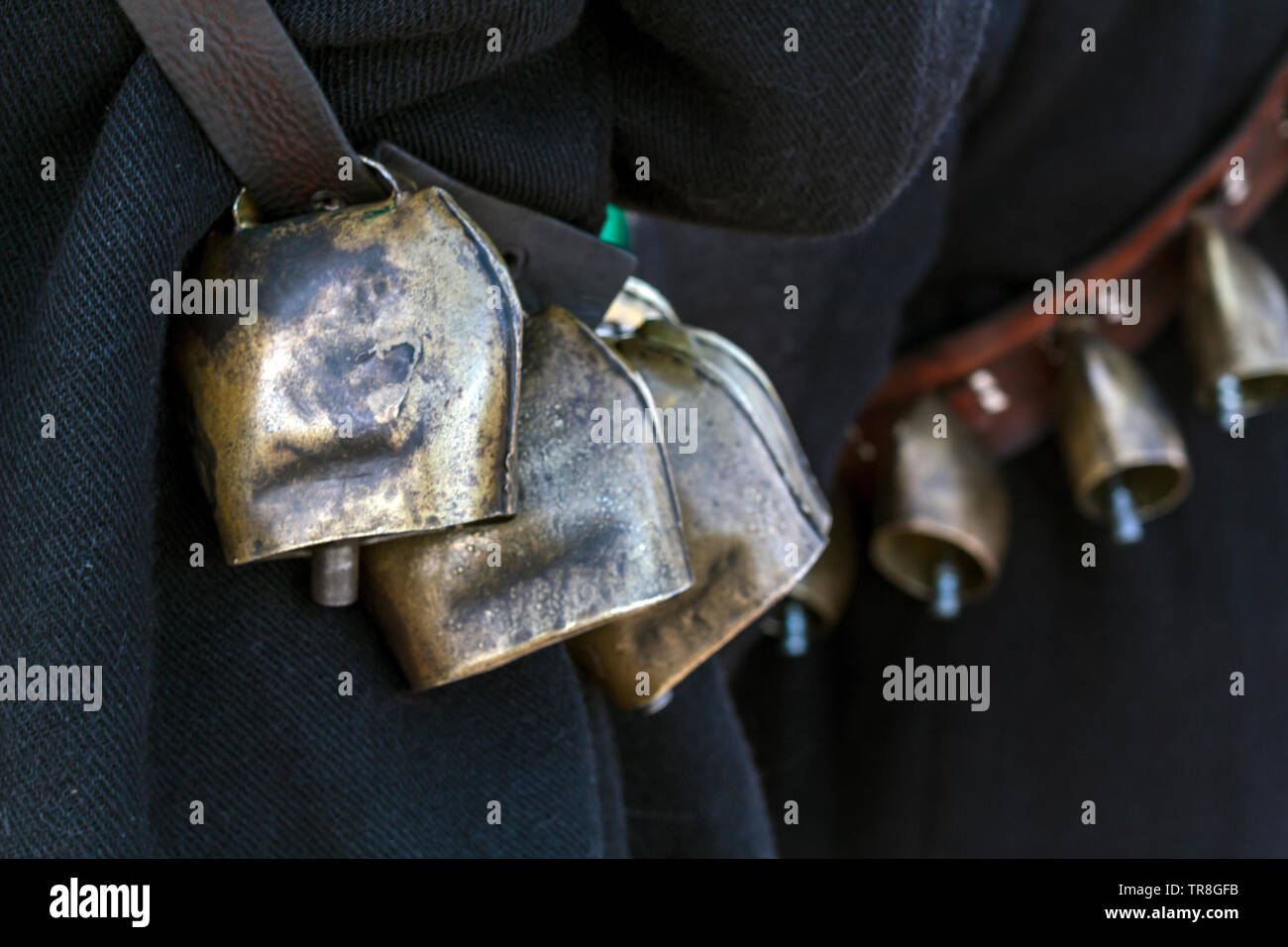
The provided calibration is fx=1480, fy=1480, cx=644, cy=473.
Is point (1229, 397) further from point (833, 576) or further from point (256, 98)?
point (256, 98)

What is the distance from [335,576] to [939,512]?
674 millimetres

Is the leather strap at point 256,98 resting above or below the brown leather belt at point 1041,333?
below

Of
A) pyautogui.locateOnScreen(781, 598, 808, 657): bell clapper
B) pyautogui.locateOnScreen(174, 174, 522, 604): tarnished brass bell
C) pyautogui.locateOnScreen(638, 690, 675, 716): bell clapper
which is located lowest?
pyautogui.locateOnScreen(638, 690, 675, 716): bell clapper

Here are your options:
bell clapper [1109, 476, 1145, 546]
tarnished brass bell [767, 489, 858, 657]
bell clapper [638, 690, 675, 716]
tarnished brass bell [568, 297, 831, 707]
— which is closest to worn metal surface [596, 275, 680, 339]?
tarnished brass bell [568, 297, 831, 707]

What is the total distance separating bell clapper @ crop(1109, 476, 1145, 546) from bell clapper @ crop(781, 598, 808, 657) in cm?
24

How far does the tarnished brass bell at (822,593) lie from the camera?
1.08 metres

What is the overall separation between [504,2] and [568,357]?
0.38ft

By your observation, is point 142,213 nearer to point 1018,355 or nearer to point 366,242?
point 366,242

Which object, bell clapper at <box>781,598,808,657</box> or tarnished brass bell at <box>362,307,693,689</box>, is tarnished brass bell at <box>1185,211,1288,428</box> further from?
tarnished brass bell at <box>362,307,693,689</box>

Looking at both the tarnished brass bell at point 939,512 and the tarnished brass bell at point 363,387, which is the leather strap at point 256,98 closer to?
the tarnished brass bell at point 363,387

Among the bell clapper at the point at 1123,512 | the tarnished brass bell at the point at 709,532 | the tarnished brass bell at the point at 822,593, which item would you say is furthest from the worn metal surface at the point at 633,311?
the bell clapper at the point at 1123,512

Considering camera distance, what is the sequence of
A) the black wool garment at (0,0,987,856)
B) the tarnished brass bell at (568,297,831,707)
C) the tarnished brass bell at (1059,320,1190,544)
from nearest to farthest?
the black wool garment at (0,0,987,856) < the tarnished brass bell at (568,297,831,707) < the tarnished brass bell at (1059,320,1190,544)

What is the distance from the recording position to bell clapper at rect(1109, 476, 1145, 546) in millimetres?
1073

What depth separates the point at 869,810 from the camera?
1240 mm
